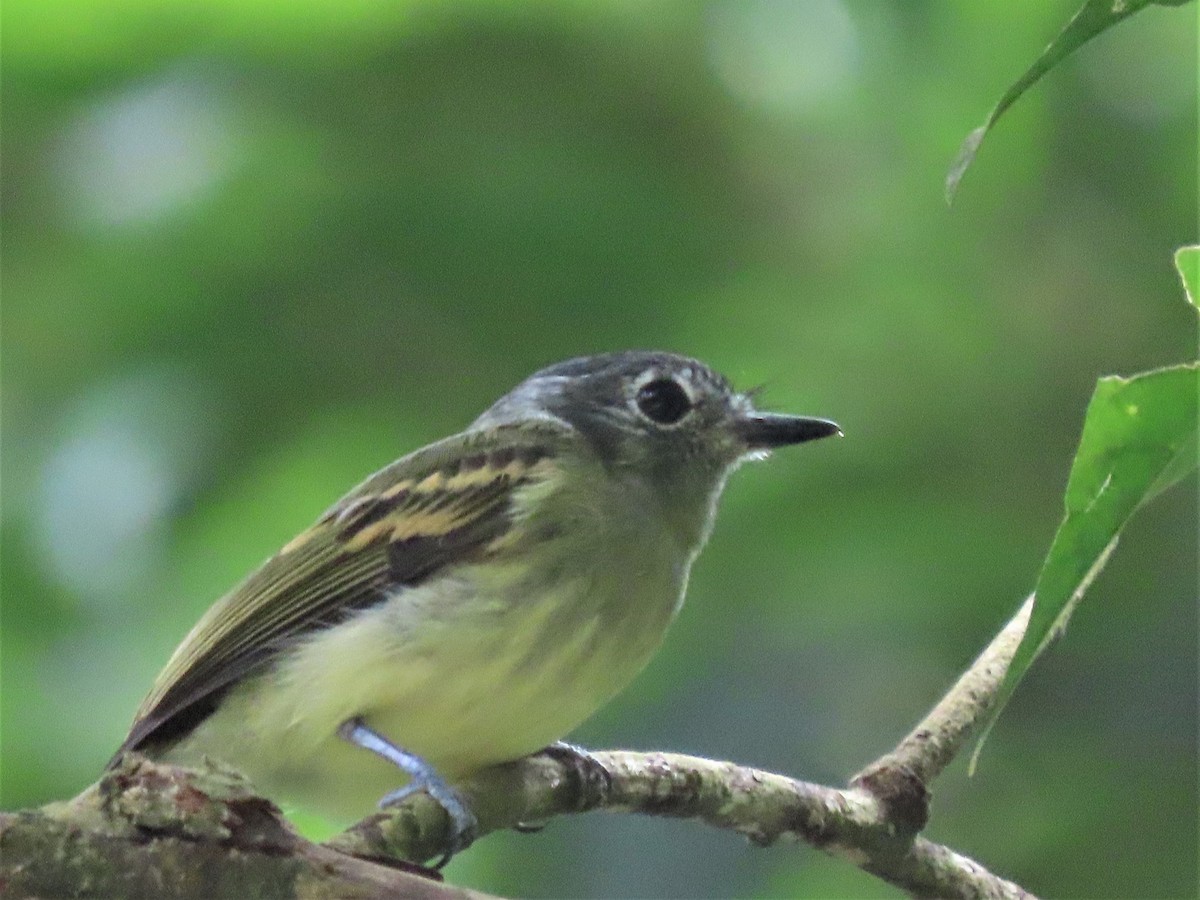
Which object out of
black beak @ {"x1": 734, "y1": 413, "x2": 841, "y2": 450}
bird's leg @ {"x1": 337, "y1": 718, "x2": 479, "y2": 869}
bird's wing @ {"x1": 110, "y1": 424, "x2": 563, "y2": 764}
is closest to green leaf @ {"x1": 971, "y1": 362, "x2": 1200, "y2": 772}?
bird's leg @ {"x1": 337, "y1": 718, "x2": 479, "y2": 869}

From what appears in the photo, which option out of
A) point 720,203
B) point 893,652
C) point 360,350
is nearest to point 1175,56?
point 720,203

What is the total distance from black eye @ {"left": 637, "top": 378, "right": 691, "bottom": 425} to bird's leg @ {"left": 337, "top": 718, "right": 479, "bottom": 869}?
1.16 meters

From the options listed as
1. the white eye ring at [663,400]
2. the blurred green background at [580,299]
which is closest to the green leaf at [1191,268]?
the white eye ring at [663,400]

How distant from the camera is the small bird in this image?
302 centimetres

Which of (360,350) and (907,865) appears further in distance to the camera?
(360,350)

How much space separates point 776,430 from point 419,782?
1.37 metres

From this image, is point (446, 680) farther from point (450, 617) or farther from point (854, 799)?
point (854, 799)

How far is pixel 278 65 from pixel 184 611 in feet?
5.08

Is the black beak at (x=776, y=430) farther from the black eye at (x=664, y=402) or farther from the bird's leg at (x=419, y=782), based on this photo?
the bird's leg at (x=419, y=782)

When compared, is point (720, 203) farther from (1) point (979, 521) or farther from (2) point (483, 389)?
(1) point (979, 521)

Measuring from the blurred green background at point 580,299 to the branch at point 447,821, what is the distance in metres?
1.05

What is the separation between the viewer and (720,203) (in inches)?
186

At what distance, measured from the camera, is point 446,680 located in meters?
3.01

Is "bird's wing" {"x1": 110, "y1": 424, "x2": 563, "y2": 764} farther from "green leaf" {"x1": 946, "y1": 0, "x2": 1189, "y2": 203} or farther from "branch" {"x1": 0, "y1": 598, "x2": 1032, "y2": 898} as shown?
"green leaf" {"x1": 946, "y1": 0, "x2": 1189, "y2": 203}
